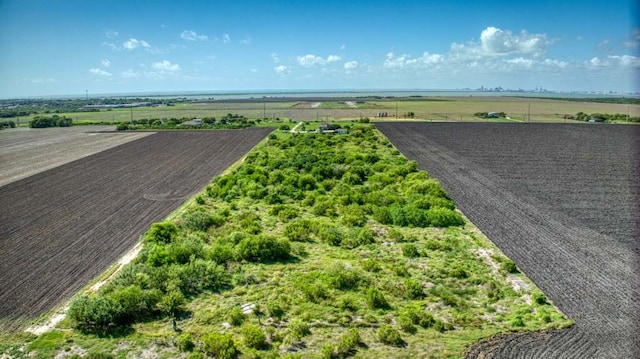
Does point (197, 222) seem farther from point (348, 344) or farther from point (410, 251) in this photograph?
point (348, 344)

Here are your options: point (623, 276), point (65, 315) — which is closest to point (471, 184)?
point (623, 276)

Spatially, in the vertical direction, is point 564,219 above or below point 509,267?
above

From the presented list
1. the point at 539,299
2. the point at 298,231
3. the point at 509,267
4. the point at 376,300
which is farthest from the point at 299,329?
the point at 509,267

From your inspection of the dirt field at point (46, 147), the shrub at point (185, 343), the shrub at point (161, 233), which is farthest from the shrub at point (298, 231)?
the dirt field at point (46, 147)

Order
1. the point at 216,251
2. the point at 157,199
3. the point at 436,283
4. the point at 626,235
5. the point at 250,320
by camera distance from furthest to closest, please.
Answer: the point at 157,199 < the point at 626,235 < the point at 216,251 < the point at 436,283 < the point at 250,320

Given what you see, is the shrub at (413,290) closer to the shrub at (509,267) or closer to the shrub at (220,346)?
the shrub at (509,267)

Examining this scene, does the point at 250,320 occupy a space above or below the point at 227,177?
below

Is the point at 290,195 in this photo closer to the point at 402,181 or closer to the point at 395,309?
the point at 402,181

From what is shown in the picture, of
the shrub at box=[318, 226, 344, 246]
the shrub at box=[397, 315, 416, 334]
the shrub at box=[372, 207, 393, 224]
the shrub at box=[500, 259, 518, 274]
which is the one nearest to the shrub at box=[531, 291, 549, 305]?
the shrub at box=[500, 259, 518, 274]
